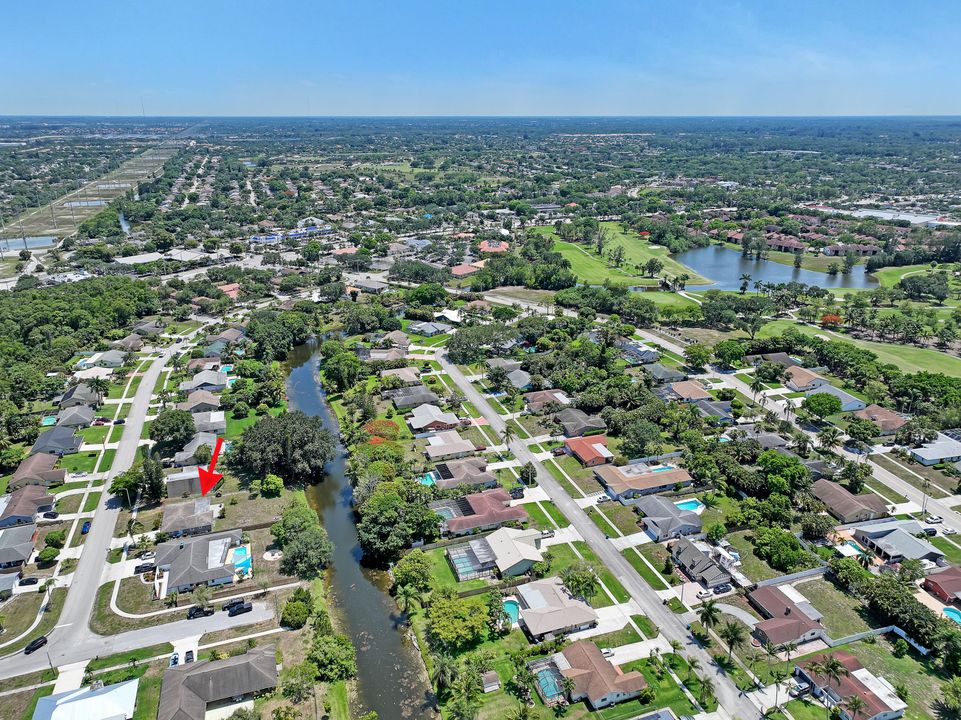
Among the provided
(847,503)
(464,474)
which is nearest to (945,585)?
(847,503)

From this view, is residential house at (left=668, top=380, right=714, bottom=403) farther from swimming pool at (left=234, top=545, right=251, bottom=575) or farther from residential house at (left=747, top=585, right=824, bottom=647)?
swimming pool at (left=234, top=545, right=251, bottom=575)

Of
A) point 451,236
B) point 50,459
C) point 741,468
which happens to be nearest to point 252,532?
point 50,459

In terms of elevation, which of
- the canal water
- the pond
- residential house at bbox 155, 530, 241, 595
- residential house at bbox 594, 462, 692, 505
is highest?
the pond

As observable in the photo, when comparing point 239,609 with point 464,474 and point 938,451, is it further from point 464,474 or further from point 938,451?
point 938,451

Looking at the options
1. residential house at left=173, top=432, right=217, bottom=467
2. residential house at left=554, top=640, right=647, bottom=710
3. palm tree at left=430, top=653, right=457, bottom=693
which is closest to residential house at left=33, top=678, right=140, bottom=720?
palm tree at left=430, top=653, right=457, bottom=693

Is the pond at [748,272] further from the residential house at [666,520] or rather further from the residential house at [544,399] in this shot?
the residential house at [666,520]

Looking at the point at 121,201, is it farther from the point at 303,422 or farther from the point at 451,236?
the point at 303,422
